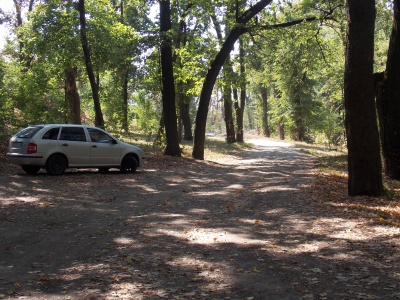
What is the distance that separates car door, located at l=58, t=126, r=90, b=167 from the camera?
1488cm

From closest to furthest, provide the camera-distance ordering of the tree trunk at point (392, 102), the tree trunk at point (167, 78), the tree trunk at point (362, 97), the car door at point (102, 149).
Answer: the tree trunk at point (362, 97)
the tree trunk at point (392, 102)
the car door at point (102, 149)
the tree trunk at point (167, 78)

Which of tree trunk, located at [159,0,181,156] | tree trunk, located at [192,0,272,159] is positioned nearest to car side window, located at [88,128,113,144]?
tree trunk, located at [159,0,181,156]

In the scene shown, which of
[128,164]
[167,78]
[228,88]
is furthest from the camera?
[228,88]

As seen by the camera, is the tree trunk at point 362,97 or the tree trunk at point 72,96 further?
the tree trunk at point 72,96

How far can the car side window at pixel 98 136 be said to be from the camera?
626 inches

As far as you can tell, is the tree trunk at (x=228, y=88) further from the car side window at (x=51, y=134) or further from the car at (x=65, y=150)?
the car side window at (x=51, y=134)

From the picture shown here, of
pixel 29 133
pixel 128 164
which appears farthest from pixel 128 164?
pixel 29 133

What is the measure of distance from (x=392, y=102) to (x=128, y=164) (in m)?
9.76

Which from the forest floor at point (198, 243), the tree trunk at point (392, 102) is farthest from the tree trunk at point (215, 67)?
the forest floor at point (198, 243)

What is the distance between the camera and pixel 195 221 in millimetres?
8602

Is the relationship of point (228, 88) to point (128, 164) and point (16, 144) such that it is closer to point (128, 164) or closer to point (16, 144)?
point (128, 164)

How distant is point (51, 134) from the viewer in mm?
14586

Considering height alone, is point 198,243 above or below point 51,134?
below

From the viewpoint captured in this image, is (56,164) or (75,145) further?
(75,145)
